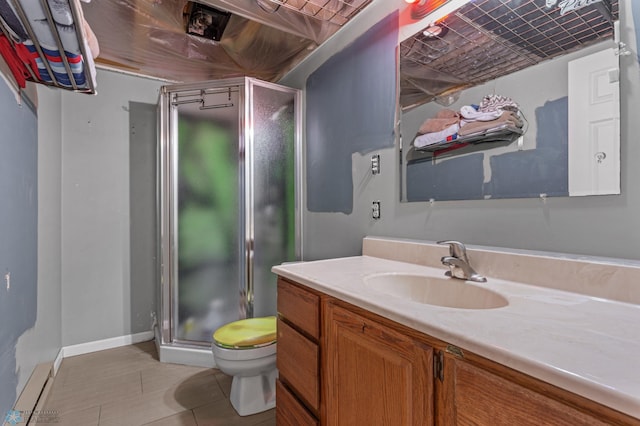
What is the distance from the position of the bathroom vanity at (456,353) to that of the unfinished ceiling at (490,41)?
70 centimetres

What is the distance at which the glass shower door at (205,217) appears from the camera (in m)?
2.28

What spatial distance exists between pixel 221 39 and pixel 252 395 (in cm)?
230

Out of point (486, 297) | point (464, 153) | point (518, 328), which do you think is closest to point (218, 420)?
point (486, 297)

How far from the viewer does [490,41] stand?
122 centimetres

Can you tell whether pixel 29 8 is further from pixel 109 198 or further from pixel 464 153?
pixel 109 198

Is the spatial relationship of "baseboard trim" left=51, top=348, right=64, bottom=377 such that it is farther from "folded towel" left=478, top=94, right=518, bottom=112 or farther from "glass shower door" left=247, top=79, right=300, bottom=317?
"folded towel" left=478, top=94, right=518, bottom=112

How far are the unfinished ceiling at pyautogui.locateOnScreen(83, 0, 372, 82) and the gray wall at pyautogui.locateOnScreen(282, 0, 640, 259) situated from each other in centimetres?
27

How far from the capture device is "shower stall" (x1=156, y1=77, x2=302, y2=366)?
2.26m

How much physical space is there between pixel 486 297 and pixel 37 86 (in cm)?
262

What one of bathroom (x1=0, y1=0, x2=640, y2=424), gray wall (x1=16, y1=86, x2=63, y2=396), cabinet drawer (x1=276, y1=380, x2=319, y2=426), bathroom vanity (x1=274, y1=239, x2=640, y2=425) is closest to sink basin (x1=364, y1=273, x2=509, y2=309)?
bathroom vanity (x1=274, y1=239, x2=640, y2=425)

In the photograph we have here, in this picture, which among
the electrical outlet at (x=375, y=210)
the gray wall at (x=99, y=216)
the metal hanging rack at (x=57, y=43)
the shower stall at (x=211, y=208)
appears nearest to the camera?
the metal hanging rack at (x=57, y=43)

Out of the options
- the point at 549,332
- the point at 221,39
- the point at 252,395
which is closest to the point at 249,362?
the point at 252,395

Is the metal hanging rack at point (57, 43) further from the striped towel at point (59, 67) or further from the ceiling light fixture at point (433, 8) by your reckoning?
the ceiling light fixture at point (433, 8)

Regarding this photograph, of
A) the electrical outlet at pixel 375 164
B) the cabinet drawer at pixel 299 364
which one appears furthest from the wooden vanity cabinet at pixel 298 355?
the electrical outlet at pixel 375 164
